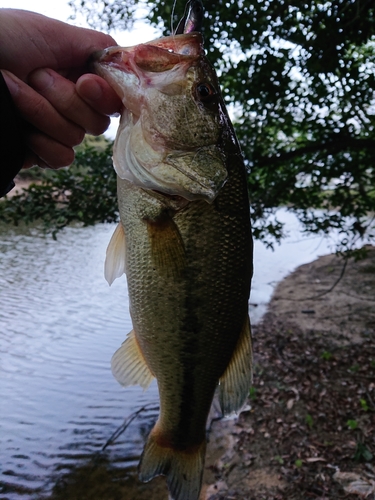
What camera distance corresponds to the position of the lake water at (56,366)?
4.35m

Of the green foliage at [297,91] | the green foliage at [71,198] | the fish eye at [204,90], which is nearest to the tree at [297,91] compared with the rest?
the green foliage at [297,91]

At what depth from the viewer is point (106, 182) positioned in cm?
419

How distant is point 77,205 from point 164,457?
2.46 metres

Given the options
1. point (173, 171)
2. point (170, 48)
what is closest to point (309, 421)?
point (173, 171)

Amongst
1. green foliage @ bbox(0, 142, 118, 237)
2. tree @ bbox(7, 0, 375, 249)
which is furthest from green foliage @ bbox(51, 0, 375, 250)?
green foliage @ bbox(0, 142, 118, 237)

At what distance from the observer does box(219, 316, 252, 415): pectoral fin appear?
70.7 inches

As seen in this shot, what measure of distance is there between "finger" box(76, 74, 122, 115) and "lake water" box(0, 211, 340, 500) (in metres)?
3.74

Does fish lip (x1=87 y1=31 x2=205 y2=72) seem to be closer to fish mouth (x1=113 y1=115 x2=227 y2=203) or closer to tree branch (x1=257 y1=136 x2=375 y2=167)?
fish mouth (x1=113 y1=115 x2=227 y2=203)

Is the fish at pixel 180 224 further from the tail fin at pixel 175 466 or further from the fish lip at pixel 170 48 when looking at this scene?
the tail fin at pixel 175 466

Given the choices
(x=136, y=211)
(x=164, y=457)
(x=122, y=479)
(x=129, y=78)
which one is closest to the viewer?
(x=129, y=78)

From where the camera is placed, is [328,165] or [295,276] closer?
[328,165]

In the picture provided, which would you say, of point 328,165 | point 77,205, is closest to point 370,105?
point 328,165

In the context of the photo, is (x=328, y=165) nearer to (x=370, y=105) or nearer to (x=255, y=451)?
(x=370, y=105)

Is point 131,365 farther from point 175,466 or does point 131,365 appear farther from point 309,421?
point 309,421
